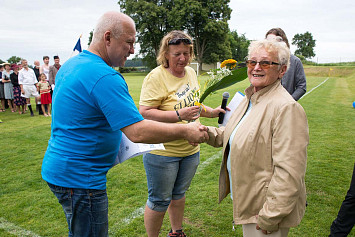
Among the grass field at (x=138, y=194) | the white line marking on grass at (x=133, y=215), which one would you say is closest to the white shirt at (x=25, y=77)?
the grass field at (x=138, y=194)

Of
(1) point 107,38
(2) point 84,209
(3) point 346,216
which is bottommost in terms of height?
(3) point 346,216

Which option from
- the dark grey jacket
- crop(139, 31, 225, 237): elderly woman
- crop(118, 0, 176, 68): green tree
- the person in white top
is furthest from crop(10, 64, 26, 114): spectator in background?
crop(118, 0, 176, 68): green tree

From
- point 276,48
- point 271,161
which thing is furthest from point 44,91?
point 271,161

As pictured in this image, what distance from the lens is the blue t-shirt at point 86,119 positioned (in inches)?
69.1

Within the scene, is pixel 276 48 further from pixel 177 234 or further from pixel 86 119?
pixel 177 234

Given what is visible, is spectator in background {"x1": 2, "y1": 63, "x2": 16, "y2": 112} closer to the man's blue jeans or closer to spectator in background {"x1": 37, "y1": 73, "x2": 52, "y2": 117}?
spectator in background {"x1": 37, "y1": 73, "x2": 52, "y2": 117}

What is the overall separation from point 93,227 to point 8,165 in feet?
16.0

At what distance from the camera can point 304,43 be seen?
4796 inches

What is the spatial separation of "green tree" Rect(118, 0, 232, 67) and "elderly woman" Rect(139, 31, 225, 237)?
50.6 m

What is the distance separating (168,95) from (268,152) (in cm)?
128

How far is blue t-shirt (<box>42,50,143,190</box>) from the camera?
69.1 inches

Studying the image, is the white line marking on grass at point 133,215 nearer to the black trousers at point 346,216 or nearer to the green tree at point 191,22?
the black trousers at point 346,216

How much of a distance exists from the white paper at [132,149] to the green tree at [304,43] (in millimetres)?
128289

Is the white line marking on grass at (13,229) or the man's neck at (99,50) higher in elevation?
the man's neck at (99,50)
